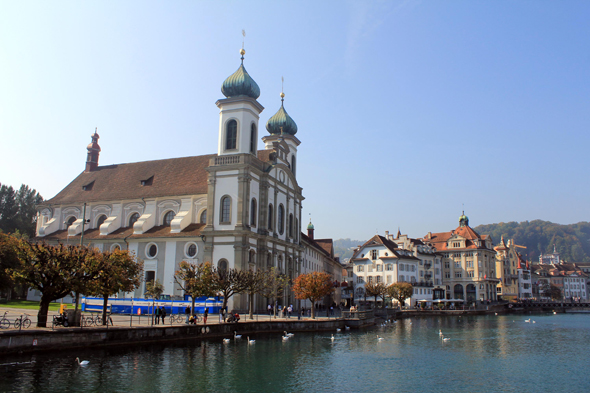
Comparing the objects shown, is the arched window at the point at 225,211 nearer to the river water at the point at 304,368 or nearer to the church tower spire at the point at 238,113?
the church tower spire at the point at 238,113

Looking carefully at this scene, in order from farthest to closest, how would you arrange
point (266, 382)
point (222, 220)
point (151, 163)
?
1. point (151, 163)
2. point (222, 220)
3. point (266, 382)

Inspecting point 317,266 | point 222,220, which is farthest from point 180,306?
point 317,266

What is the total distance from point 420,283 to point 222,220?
5783 cm

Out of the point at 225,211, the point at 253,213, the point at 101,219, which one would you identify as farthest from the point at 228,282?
the point at 101,219

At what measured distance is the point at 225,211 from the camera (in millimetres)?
54125

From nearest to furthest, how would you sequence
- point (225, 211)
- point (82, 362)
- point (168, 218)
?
point (82, 362) → point (225, 211) → point (168, 218)

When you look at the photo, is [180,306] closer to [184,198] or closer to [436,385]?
[184,198]

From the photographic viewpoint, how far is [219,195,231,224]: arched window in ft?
176

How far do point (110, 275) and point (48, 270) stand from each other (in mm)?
4127

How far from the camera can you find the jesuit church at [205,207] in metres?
53.7

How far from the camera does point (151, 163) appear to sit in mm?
68562

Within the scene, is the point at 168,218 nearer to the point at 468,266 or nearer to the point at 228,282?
the point at 228,282

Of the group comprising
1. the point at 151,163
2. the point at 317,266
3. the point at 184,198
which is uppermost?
the point at 151,163

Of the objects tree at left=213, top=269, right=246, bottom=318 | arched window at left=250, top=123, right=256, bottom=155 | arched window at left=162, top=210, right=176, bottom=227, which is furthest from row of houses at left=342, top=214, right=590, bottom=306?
tree at left=213, top=269, right=246, bottom=318
